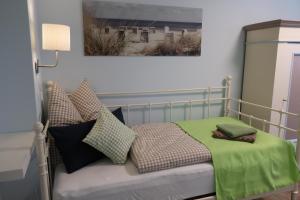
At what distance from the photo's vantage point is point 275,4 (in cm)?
286

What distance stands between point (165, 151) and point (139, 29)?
1.30 metres

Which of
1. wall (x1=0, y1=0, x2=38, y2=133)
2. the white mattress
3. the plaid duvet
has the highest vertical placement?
wall (x1=0, y1=0, x2=38, y2=133)

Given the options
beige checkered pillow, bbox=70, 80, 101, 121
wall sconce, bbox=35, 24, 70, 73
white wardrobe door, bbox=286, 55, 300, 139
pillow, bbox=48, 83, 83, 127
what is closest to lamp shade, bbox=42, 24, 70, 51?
wall sconce, bbox=35, 24, 70, 73

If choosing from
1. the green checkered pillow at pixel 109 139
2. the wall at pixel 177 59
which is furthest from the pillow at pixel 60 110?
the wall at pixel 177 59

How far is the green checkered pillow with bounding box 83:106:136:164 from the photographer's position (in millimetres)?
1653

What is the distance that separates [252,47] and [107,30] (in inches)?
66.6

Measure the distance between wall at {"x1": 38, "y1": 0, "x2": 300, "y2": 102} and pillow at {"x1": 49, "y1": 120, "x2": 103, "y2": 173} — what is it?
754 mm

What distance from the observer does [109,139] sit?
1685 mm

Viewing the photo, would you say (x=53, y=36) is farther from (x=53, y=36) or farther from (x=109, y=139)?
(x=109, y=139)

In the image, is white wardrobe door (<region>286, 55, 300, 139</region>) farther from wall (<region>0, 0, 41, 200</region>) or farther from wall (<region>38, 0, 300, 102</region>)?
wall (<region>0, 0, 41, 200</region>)

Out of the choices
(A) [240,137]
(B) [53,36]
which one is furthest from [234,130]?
(B) [53,36]

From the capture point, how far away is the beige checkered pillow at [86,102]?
2049 millimetres

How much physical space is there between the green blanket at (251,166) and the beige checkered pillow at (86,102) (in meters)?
0.94

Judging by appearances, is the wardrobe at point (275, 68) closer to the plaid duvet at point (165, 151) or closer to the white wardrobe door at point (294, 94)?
the white wardrobe door at point (294, 94)
